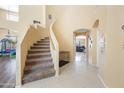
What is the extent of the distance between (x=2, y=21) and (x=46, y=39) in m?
2.74

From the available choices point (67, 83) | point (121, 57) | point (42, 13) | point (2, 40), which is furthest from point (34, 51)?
point (2, 40)

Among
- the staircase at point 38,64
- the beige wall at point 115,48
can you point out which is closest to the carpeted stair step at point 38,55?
the staircase at point 38,64

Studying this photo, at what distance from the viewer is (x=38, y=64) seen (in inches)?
204

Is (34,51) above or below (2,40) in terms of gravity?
below

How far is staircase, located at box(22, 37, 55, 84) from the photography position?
4602mm

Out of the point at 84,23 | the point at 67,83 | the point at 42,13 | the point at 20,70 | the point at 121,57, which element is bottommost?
the point at 67,83

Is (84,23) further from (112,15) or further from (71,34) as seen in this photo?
(112,15)

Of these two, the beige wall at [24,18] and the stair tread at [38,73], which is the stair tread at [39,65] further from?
the beige wall at [24,18]

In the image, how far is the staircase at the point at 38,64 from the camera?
4602 mm

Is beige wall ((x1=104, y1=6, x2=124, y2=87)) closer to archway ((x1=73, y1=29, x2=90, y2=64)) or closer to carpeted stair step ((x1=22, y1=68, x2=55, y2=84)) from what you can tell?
carpeted stair step ((x1=22, y1=68, x2=55, y2=84))

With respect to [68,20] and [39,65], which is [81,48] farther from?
[39,65]

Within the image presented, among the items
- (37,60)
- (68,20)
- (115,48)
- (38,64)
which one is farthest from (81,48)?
(115,48)

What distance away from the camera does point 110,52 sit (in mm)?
3678

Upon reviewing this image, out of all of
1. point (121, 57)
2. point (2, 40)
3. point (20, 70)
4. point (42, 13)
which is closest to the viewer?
point (121, 57)
